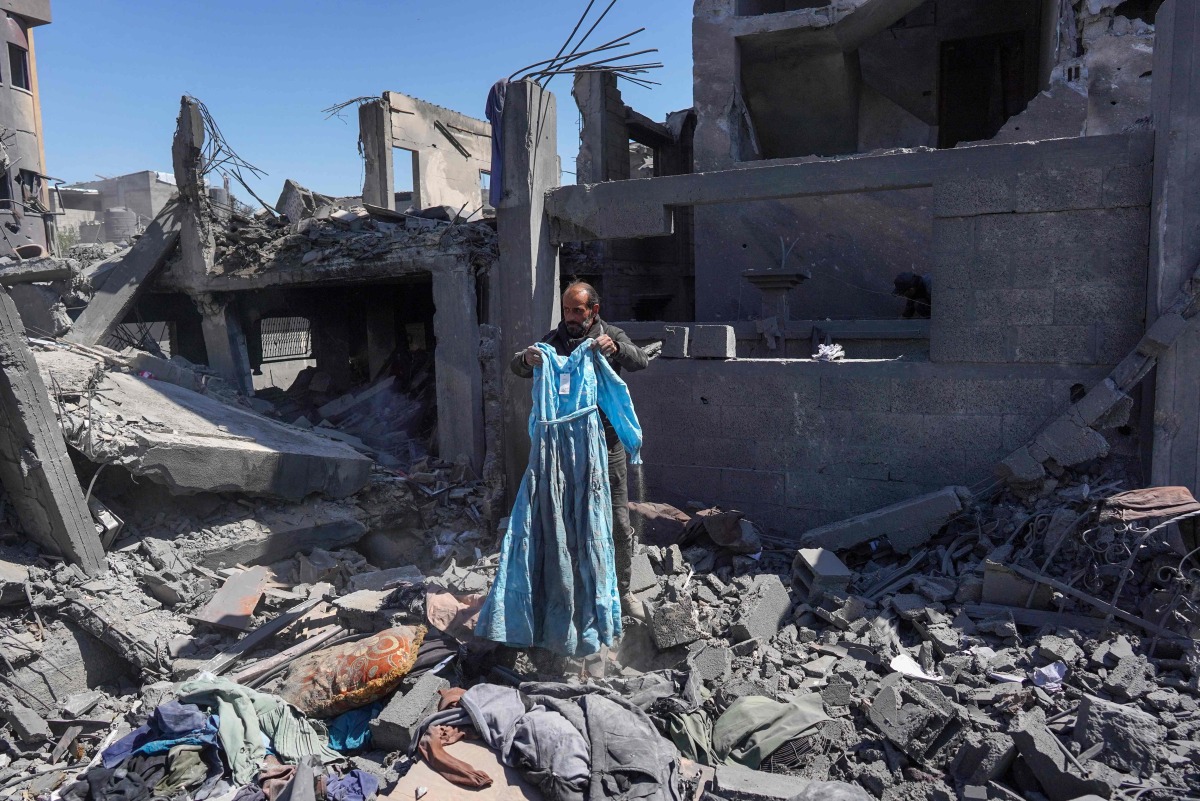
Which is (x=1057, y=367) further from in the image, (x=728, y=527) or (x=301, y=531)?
(x=301, y=531)

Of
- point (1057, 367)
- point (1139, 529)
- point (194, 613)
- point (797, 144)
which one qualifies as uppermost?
point (797, 144)

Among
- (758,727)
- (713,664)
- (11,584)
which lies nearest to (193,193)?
(11,584)

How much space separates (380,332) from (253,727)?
413 inches

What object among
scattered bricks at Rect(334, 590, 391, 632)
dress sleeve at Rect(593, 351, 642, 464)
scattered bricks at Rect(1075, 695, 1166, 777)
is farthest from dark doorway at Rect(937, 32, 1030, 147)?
scattered bricks at Rect(334, 590, 391, 632)

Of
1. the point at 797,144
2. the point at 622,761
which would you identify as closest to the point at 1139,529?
the point at 622,761

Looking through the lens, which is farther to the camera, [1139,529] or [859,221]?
[859,221]

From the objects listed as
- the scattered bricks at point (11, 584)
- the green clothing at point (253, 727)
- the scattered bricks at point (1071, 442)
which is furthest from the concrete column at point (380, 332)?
the scattered bricks at point (1071, 442)

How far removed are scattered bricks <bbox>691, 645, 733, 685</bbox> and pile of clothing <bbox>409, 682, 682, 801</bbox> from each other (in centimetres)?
58

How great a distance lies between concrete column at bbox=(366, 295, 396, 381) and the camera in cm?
1346

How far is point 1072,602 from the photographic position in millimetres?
4281

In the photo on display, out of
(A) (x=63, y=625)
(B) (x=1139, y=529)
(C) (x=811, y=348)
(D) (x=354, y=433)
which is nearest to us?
(B) (x=1139, y=529)

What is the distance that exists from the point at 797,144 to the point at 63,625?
44.3ft

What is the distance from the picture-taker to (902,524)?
5.21 m

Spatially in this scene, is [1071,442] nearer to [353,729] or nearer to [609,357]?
[609,357]
